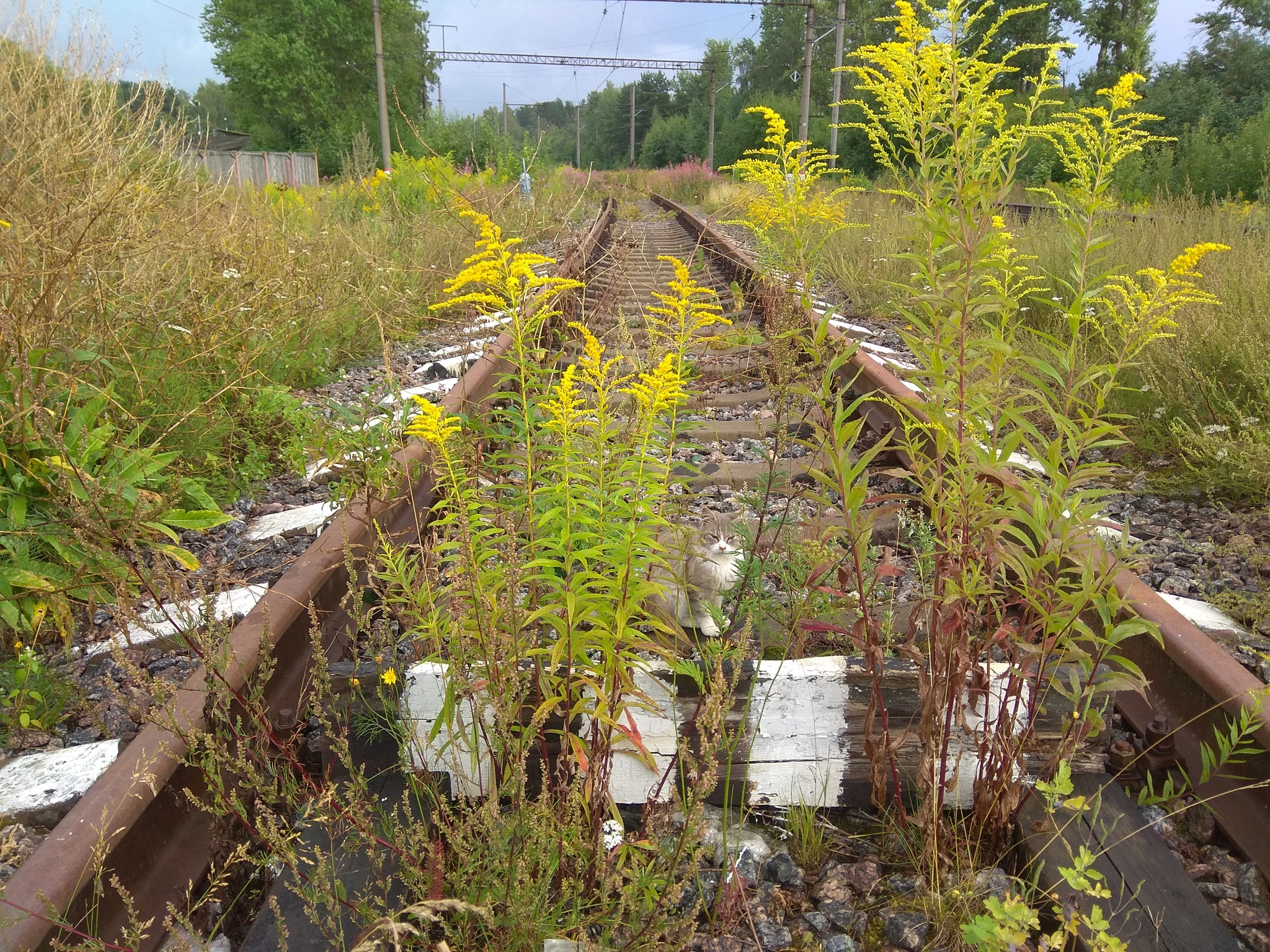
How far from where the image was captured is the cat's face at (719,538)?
230 centimetres

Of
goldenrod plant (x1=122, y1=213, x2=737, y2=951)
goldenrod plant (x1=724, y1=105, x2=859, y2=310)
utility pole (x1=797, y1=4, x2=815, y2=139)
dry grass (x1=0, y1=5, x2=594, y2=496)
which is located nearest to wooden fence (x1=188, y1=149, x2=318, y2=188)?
utility pole (x1=797, y1=4, x2=815, y2=139)

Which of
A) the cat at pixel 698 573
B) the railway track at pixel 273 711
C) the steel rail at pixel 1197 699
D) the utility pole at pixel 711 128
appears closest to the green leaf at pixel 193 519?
the railway track at pixel 273 711

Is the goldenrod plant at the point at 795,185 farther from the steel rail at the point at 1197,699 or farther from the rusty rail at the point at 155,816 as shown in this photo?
the rusty rail at the point at 155,816

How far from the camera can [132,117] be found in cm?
454

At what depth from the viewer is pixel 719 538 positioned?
2.41 m

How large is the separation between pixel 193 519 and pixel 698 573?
1.73m

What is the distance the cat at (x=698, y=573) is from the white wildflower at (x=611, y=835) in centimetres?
47

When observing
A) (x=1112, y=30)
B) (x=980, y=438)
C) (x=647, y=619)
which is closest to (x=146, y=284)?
(x=647, y=619)

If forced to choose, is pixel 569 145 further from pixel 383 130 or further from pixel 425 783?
pixel 425 783

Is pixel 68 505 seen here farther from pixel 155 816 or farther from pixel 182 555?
pixel 155 816

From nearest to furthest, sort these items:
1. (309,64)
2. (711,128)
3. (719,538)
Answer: (719,538)
(711,128)
(309,64)

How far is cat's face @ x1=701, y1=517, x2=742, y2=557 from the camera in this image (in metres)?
2.30

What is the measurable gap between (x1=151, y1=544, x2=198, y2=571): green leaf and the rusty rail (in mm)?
443

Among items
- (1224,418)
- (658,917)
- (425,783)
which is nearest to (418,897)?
(425,783)
